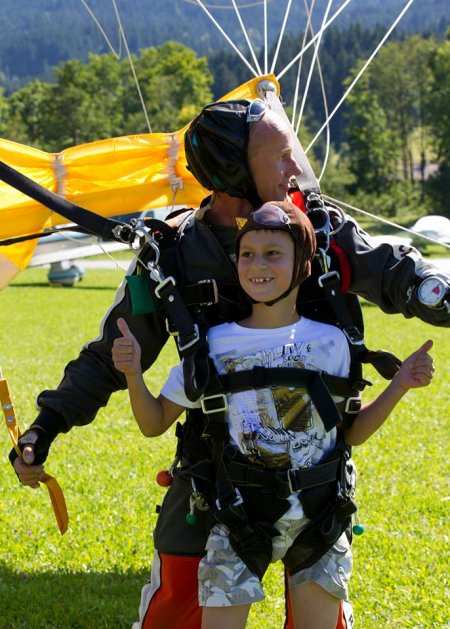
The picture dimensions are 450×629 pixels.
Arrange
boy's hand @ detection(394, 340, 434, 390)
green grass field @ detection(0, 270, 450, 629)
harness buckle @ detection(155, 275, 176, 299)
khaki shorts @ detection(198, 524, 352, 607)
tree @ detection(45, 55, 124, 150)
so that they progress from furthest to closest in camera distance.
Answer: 1. tree @ detection(45, 55, 124, 150)
2. green grass field @ detection(0, 270, 450, 629)
3. harness buckle @ detection(155, 275, 176, 299)
4. boy's hand @ detection(394, 340, 434, 390)
5. khaki shorts @ detection(198, 524, 352, 607)

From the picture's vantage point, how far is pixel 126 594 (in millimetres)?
4695

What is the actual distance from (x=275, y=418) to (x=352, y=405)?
283mm

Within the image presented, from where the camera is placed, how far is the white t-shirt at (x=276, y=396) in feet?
9.36

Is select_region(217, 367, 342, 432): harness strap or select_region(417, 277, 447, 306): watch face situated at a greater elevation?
select_region(417, 277, 447, 306): watch face

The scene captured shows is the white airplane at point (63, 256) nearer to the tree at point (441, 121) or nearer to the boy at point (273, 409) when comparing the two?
the boy at point (273, 409)

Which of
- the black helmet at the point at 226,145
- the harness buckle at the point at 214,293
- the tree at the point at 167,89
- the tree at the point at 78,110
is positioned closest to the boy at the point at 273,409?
the harness buckle at the point at 214,293

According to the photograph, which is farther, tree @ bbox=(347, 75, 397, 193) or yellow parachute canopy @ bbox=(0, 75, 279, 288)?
tree @ bbox=(347, 75, 397, 193)

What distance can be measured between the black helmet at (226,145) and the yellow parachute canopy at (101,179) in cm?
91

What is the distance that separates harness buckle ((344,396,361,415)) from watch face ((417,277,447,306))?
353 mm

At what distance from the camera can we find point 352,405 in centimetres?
300

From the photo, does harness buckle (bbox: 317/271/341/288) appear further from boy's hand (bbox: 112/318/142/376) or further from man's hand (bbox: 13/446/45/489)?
man's hand (bbox: 13/446/45/489)

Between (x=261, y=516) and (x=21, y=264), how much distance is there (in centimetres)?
166

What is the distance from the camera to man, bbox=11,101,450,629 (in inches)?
119

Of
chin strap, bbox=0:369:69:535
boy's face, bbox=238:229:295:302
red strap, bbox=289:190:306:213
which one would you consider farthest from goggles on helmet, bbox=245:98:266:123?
chin strap, bbox=0:369:69:535
